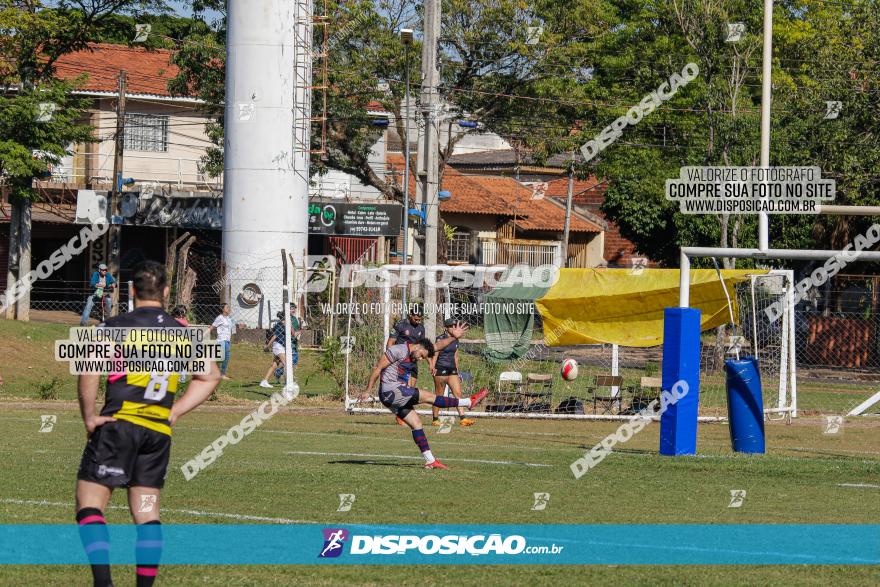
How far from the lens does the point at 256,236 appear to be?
38.2 metres

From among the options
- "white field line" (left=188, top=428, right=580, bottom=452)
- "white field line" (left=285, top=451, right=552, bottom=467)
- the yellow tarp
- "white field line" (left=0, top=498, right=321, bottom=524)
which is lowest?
"white field line" (left=188, top=428, right=580, bottom=452)

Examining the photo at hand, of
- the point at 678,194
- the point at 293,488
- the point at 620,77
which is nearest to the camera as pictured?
the point at 293,488

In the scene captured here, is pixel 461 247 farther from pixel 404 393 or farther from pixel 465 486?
pixel 465 486

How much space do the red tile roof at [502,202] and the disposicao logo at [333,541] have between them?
153 feet

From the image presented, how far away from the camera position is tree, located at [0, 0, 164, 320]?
34.9 m

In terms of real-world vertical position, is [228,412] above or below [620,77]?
below

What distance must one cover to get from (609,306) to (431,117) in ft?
26.0

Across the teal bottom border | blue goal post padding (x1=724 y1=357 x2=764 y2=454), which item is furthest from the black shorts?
blue goal post padding (x1=724 y1=357 x2=764 y2=454)

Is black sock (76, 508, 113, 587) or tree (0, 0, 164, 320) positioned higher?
tree (0, 0, 164, 320)

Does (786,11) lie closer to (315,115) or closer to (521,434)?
(315,115)

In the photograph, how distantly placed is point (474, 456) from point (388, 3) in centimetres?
2968

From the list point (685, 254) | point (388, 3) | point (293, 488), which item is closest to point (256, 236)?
point (388, 3)

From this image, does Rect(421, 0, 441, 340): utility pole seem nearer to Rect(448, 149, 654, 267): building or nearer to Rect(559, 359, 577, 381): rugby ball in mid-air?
Rect(559, 359, 577, 381): rugby ball in mid-air

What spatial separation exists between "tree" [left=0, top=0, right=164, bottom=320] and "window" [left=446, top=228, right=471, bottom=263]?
24.5 m
